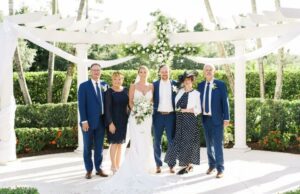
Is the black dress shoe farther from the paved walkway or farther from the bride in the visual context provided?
the bride

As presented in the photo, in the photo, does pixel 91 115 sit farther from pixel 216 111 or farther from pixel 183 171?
pixel 216 111

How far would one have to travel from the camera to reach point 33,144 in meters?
9.53

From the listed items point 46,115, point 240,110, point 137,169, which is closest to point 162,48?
point 240,110

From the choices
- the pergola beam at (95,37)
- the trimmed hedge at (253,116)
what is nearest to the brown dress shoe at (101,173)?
the pergola beam at (95,37)

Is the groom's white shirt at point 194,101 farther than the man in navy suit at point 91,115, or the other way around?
the groom's white shirt at point 194,101

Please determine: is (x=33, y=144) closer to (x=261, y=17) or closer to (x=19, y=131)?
(x=19, y=131)

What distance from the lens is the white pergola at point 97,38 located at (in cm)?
753

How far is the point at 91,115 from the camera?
7.08 metres

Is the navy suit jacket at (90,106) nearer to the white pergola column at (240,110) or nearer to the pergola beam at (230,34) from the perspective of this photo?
the pergola beam at (230,34)

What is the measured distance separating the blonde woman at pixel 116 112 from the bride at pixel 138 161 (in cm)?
13

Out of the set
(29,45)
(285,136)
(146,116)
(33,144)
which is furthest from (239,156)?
(29,45)

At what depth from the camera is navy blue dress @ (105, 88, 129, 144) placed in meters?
7.06

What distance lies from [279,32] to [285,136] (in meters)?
2.25

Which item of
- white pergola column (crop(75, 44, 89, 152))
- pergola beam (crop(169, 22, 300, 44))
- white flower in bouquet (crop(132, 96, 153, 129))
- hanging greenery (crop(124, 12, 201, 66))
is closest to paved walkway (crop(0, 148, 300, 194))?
white pergola column (crop(75, 44, 89, 152))
